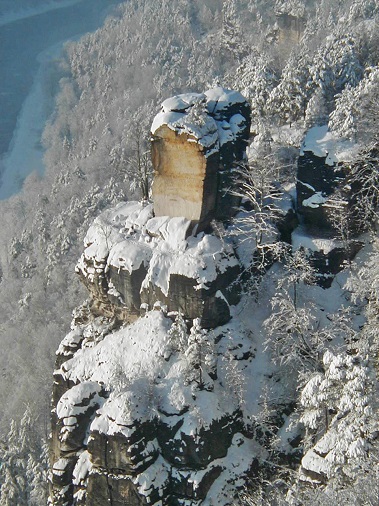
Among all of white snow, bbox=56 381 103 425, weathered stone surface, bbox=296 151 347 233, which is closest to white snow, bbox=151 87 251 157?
weathered stone surface, bbox=296 151 347 233

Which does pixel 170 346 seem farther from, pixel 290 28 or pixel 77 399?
pixel 290 28

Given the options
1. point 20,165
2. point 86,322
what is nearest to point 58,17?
point 20,165

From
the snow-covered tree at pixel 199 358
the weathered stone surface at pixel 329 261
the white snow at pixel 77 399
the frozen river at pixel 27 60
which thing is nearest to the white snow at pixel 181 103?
the weathered stone surface at pixel 329 261

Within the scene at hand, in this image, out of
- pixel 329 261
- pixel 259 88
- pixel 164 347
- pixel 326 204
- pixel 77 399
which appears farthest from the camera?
pixel 259 88

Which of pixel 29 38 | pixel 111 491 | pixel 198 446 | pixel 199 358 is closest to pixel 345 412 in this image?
pixel 199 358

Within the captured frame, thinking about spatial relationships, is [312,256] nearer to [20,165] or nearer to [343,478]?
[343,478]

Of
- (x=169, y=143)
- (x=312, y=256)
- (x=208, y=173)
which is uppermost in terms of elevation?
(x=169, y=143)
